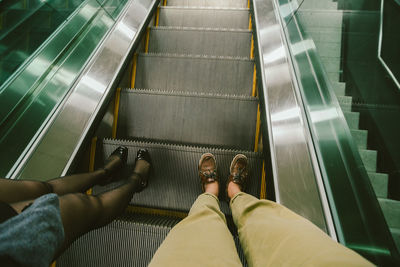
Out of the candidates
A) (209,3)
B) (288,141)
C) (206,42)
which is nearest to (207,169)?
(288,141)

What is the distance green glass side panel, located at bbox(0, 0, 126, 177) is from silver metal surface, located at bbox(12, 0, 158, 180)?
6cm

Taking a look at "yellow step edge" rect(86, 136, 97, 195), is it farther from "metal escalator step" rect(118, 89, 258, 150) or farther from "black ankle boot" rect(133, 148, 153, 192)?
"black ankle boot" rect(133, 148, 153, 192)

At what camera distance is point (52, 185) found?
1.33 m

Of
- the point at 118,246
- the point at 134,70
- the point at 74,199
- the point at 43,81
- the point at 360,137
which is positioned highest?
the point at 134,70

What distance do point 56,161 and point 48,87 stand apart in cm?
59

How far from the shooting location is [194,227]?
3.36 feet

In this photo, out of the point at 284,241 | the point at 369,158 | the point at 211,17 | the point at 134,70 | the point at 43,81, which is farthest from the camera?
the point at 211,17

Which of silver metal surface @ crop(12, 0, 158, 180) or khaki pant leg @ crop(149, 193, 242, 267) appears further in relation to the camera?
silver metal surface @ crop(12, 0, 158, 180)

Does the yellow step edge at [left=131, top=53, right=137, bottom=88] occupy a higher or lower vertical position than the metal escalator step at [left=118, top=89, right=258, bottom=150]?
higher

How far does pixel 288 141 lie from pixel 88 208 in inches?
50.7

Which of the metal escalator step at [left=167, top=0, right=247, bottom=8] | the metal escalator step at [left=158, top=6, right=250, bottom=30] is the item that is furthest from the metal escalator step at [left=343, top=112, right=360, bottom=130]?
the metal escalator step at [left=167, top=0, right=247, bottom=8]

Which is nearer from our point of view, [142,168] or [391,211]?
[391,211]

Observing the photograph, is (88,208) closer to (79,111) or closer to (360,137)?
(79,111)

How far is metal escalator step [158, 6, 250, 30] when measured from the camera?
3.23 meters
